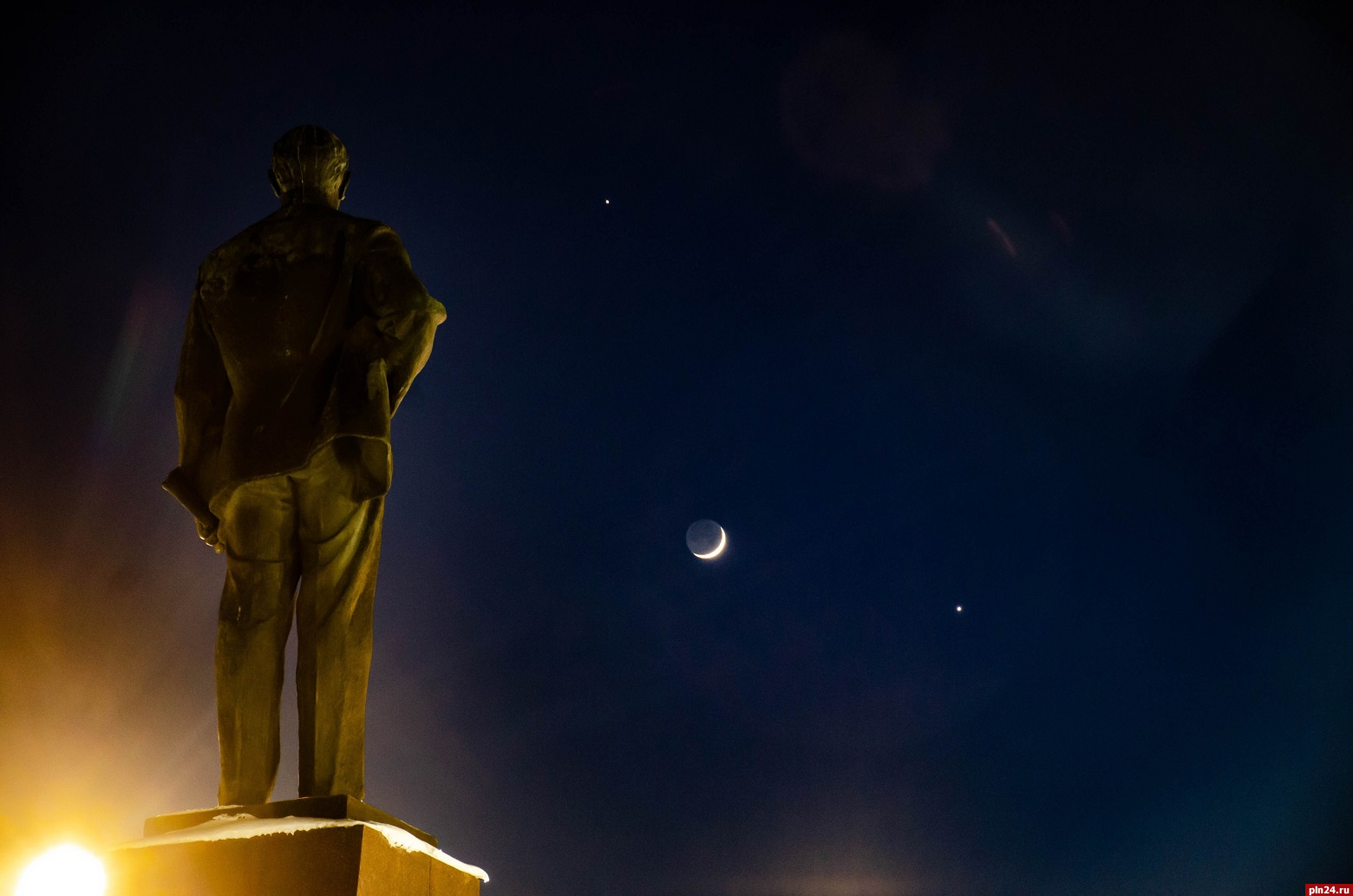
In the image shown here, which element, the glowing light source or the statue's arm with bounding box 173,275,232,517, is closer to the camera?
the glowing light source

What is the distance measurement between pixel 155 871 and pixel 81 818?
12.3 m

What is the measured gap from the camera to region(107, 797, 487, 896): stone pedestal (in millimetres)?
3551

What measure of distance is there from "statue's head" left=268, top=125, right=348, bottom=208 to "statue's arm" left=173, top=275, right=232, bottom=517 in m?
0.62

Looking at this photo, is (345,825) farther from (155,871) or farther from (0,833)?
(0,833)

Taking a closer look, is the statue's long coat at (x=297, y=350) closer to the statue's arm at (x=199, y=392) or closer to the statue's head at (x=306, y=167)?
the statue's arm at (x=199, y=392)

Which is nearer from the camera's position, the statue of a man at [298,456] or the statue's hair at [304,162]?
the statue of a man at [298,456]

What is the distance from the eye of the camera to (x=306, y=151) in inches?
201

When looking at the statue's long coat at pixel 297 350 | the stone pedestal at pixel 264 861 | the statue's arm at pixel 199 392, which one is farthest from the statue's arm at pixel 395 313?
the stone pedestal at pixel 264 861

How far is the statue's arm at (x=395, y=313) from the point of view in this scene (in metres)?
4.61

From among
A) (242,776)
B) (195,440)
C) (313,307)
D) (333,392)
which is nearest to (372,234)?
(313,307)

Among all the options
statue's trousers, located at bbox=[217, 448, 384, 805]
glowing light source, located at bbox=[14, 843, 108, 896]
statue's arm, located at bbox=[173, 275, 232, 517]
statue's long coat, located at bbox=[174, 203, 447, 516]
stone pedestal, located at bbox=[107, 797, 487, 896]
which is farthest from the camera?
statue's arm, located at bbox=[173, 275, 232, 517]

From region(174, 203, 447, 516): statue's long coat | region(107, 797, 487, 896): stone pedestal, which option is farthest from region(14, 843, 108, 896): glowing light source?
region(174, 203, 447, 516): statue's long coat

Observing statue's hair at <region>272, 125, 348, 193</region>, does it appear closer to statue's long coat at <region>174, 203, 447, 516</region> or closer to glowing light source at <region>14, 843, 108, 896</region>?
statue's long coat at <region>174, 203, 447, 516</region>

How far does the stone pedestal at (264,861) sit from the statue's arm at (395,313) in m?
1.78
